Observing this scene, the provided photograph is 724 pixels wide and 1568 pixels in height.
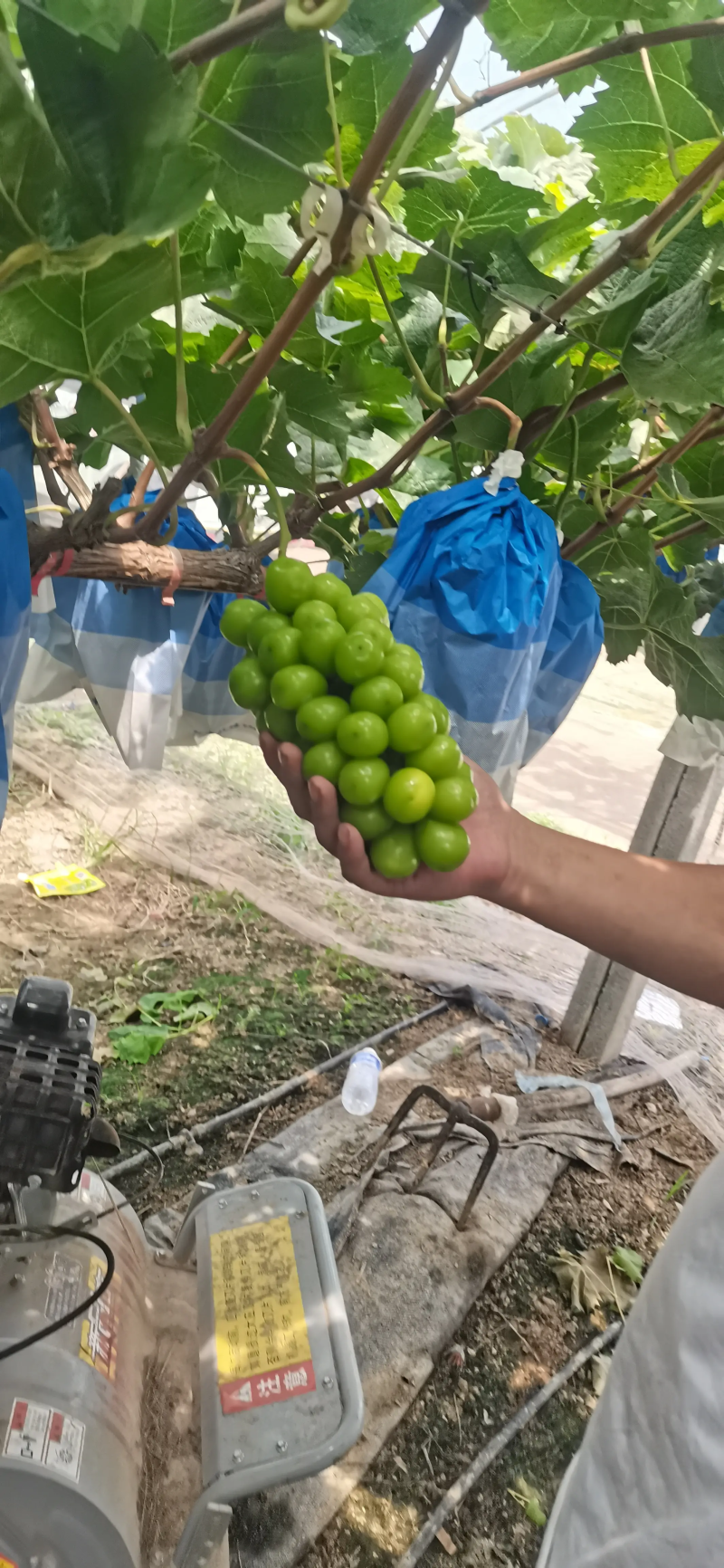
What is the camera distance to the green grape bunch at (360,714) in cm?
83

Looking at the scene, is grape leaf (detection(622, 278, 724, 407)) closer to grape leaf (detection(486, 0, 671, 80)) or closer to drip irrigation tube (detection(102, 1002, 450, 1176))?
grape leaf (detection(486, 0, 671, 80))

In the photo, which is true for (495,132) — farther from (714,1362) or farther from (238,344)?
(714,1362)

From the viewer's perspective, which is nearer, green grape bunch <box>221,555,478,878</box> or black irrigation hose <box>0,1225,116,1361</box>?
green grape bunch <box>221,555,478,878</box>

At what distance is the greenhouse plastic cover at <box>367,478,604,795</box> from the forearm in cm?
25

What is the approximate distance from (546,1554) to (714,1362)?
1.84 feet

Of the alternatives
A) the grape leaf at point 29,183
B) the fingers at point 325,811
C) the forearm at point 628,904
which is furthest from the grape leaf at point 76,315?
the forearm at point 628,904

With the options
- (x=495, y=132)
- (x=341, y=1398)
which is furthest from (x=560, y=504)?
(x=341, y=1398)

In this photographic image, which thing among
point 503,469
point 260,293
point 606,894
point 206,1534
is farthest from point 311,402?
point 206,1534

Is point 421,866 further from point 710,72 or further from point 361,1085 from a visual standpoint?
point 361,1085

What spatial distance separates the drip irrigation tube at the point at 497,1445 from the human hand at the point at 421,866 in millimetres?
1452

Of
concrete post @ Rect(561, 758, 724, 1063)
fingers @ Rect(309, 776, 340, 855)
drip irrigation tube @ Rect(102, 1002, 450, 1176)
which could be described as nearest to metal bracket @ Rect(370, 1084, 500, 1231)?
drip irrigation tube @ Rect(102, 1002, 450, 1176)

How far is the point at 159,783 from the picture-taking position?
3.75 m

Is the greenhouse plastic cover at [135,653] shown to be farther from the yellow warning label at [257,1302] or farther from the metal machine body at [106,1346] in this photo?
the yellow warning label at [257,1302]

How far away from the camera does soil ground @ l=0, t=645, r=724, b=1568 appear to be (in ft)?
6.19
